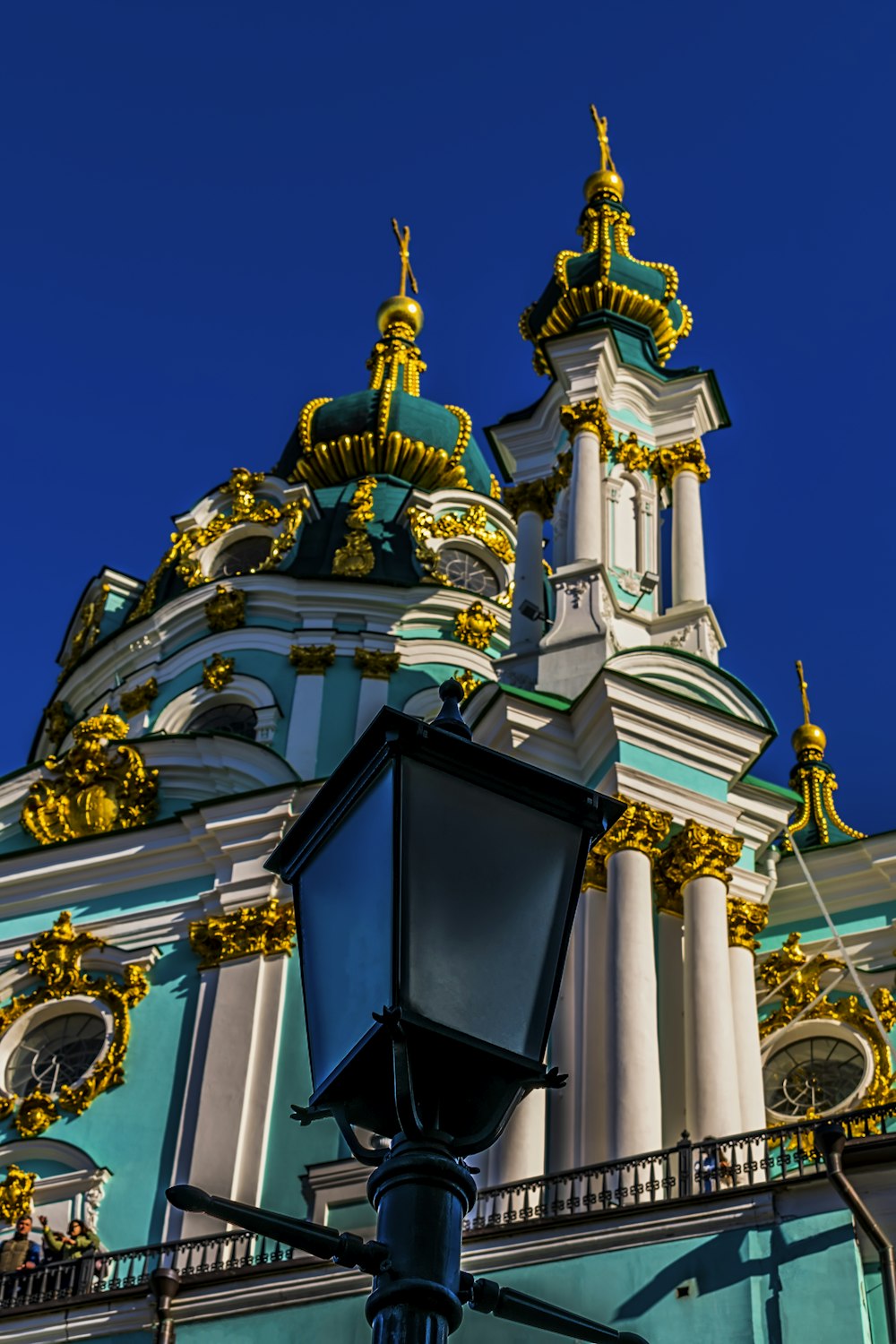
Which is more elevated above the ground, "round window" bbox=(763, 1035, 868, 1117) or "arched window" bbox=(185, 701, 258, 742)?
"arched window" bbox=(185, 701, 258, 742)

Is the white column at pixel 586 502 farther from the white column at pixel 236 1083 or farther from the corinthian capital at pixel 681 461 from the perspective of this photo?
the white column at pixel 236 1083

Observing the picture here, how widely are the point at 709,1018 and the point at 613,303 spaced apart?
10.2 meters

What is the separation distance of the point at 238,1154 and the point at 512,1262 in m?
4.69

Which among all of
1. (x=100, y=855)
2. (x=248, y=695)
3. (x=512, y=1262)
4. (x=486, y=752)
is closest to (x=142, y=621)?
(x=248, y=695)

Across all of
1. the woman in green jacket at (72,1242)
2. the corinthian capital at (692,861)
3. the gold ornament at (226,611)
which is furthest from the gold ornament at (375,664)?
the woman in green jacket at (72,1242)

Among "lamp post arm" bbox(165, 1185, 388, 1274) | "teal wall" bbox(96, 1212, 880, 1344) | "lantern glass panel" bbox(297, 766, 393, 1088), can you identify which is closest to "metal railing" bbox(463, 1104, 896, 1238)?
"teal wall" bbox(96, 1212, 880, 1344)

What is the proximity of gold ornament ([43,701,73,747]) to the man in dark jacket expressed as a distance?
10638 millimetres

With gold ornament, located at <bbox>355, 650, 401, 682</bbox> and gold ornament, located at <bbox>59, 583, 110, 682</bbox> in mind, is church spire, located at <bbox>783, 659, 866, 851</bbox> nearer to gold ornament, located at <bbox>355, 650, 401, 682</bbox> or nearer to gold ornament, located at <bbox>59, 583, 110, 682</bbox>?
gold ornament, located at <bbox>355, 650, 401, 682</bbox>

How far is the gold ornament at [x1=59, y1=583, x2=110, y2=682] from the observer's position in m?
28.5

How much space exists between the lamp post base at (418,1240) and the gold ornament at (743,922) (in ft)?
44.1

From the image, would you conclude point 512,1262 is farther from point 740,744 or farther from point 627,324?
point 627,324

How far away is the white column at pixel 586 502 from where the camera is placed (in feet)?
66.7

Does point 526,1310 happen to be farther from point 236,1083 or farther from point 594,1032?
point 236,1083

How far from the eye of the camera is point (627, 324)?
23312 millimetres
